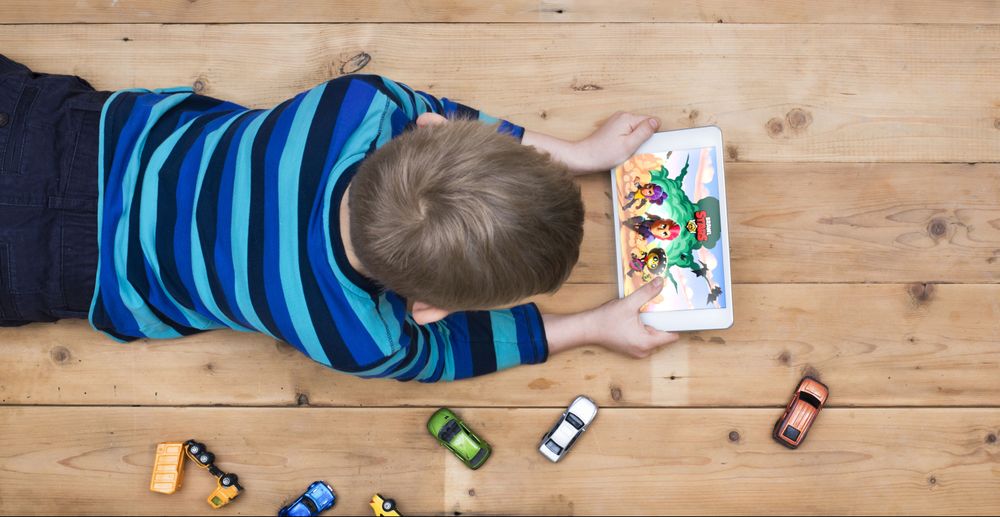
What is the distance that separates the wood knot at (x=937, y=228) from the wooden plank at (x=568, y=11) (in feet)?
0.88

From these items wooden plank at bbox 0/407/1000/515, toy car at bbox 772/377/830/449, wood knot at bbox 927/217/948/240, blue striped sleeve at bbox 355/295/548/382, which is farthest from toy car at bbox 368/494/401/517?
wood knot at bbox 927/217/948/240

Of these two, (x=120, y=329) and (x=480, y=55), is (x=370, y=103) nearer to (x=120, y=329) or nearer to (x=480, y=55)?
(x=480, y=55)

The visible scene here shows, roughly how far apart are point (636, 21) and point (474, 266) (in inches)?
21.5

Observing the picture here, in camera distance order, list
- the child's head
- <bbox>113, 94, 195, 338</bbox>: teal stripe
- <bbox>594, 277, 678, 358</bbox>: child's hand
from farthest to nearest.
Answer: <bbox>594, 277, 678, 358</bbox>: child's hand, <bbox>113, 94, 195, 338</bbox>: teal stripe, the child's head

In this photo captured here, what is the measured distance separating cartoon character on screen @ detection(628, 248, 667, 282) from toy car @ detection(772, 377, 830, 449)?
24cm

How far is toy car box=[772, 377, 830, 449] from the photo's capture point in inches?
33.3

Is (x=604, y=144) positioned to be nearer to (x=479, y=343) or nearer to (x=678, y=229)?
(x=678, y=229)

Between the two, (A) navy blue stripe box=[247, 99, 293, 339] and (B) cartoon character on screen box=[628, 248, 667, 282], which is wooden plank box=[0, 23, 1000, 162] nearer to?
(B) cartoon character on screen box=[628, 248, 667, 282]

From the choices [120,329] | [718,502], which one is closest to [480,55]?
[120,329]

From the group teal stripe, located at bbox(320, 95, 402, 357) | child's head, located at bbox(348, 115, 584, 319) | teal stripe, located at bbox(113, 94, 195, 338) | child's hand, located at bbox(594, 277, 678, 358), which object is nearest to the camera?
child's head, located at bbox(348, 115, 584, 319)

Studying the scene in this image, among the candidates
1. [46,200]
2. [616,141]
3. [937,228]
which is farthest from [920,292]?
[46,200]

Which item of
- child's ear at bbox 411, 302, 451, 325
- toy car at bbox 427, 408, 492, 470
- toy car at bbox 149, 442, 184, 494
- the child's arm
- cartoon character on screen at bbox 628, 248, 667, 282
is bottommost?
toy car at bbox 149, 442, 184, 494

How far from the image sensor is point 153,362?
88 centimetres

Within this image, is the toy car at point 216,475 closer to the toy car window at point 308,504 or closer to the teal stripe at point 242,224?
the toy car window at point 308,504
